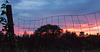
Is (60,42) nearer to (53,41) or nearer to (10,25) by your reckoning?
(53,41)

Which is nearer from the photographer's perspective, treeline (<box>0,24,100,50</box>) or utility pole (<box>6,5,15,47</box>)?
treeline (<box>0,24,100,50</box>)

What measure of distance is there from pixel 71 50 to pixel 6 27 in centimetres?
281

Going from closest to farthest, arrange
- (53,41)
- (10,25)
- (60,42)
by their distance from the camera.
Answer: (60,42) < (53,41) < (10,25)

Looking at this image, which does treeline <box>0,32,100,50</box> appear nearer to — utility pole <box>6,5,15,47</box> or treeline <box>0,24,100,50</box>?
treeline <box>0,24,100,50</box>

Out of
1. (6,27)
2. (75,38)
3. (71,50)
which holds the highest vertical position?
(6,27)

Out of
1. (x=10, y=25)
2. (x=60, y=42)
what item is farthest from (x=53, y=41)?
(x=10, y=25)

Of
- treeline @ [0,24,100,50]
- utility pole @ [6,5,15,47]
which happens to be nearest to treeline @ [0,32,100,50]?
treeline @ [0,24,100,50]

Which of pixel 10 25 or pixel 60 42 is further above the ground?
pixel 10 25

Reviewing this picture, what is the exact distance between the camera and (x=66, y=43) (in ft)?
20.2

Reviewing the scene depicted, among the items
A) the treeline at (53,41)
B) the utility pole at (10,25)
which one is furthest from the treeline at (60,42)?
the utility pole at (10,25)

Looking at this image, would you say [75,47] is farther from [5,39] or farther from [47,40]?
[5,39]

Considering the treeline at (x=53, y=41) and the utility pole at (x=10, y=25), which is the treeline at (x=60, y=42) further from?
the utility pole at (x=10, y=25)

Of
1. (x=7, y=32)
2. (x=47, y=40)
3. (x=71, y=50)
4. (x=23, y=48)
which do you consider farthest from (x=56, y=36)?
(x=7, y=32)

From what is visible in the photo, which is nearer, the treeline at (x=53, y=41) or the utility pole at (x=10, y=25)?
the treeline at (x=53, y=41)
